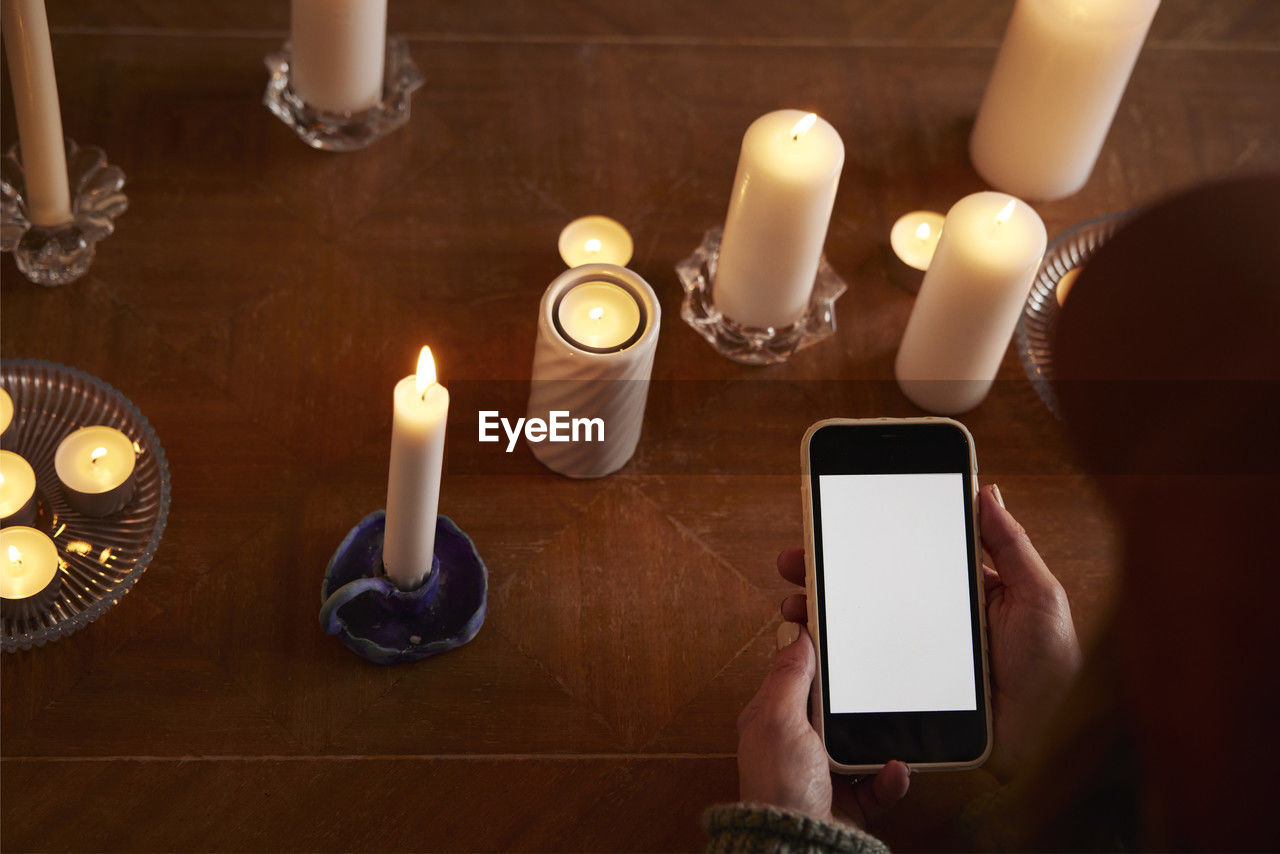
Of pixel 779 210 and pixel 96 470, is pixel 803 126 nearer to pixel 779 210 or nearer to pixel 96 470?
pixel 779 210

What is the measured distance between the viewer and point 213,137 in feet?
2.56

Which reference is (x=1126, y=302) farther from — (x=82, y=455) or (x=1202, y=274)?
(x=82, y=455)

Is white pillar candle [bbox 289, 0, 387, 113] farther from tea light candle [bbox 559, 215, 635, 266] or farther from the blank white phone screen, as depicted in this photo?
the blank white phone screen

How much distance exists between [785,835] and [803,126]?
37 cm

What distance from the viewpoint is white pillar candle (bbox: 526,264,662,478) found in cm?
60

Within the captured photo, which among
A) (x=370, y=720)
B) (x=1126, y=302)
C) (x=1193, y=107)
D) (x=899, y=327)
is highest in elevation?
(x=1126, y=302)

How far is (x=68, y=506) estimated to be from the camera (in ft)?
2.09

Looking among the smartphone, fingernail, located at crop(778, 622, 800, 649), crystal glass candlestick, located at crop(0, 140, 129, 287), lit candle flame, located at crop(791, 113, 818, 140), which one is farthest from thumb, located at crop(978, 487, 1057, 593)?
crystal glass candlestick, located at crop(0, 140, 129, 287)

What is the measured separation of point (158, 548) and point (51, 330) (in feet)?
0.52

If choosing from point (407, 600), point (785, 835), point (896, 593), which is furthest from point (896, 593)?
point (407, 600)

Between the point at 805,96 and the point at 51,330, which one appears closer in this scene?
the point at 51,330

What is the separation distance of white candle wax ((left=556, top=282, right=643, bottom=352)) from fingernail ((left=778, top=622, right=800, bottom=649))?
0.57ft

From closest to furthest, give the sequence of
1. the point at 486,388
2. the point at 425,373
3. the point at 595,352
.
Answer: the point at 425,373 < the point at 595,352 < the point at 486,388

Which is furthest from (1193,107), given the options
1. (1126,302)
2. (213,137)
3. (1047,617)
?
(213,137)
